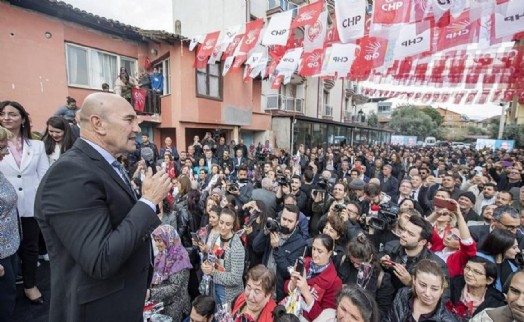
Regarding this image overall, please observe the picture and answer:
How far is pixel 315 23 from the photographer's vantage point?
6332 mm

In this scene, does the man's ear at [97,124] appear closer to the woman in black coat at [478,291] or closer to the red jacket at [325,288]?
the red jacket at [325,288]

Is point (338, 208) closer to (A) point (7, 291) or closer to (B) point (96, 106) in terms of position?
(B) point (96, 106)

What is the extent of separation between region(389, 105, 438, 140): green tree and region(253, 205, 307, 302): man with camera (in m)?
42.0

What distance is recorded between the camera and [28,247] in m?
2.73

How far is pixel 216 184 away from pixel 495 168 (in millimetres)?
8504

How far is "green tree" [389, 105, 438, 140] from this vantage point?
1512 inches

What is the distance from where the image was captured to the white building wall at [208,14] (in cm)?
1540

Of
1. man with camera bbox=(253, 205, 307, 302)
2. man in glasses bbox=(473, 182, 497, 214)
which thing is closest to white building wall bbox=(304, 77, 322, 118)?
man in glasses bbox=(473, 182, 497, 214)

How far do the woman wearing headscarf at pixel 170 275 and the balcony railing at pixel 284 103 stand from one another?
46.9 feet

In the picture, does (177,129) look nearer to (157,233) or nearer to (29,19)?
(29,19)

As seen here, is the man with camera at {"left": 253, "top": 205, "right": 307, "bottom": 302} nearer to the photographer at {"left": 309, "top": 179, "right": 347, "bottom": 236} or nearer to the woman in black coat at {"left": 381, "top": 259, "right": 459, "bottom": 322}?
the woman in black coat at {"left": 381, "top": 259, "right": 459, "bottom": 322}

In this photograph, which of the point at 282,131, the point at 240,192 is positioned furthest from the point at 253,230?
the point at 282,131

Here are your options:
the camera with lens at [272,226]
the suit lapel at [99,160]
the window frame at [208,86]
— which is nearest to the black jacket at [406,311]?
the camera with lens at [272,226]

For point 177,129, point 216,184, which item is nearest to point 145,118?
point 177,129
